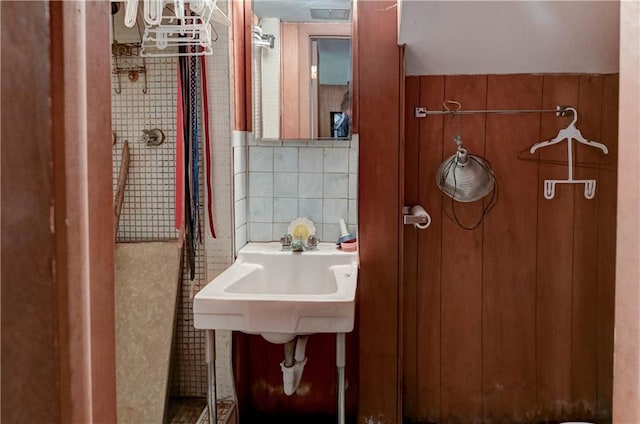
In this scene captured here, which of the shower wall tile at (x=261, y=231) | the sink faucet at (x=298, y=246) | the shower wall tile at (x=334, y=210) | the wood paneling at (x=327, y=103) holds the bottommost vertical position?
the sink faucet at (x=298, y=246)

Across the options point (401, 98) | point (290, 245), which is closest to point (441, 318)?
point (290, 245)

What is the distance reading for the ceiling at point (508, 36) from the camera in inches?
69.3

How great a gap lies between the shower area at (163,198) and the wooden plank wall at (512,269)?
793 mm

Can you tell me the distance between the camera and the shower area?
81.9 inches

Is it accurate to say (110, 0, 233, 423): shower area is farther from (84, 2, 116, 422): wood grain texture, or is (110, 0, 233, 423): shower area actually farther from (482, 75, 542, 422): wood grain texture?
(84, 2, 116, 422): wood grain texture

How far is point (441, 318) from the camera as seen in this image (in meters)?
2.31

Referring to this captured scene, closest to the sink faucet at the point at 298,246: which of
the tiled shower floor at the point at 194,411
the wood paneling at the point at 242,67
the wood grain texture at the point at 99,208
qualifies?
the wood paneling at the point at 242,67

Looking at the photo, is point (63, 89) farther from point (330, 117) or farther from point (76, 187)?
point (330, 117)

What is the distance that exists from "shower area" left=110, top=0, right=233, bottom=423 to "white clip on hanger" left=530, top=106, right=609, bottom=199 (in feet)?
4.21

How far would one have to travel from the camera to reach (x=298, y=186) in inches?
94.7

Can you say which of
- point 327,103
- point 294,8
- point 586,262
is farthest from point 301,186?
point 586,262

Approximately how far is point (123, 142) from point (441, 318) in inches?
57.8

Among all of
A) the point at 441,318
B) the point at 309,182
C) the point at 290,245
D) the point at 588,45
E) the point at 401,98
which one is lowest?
the point at 441,318

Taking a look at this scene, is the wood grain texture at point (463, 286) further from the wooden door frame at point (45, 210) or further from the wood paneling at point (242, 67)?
the wooden door frame at point (45, 210)
